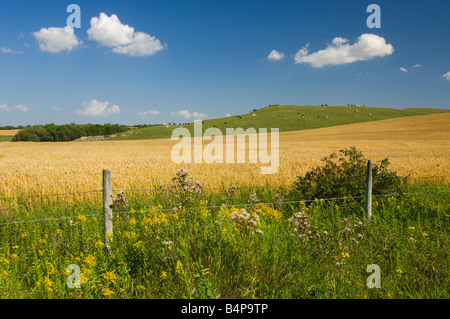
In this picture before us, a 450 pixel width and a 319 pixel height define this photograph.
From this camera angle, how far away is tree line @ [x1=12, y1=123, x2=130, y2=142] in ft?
294

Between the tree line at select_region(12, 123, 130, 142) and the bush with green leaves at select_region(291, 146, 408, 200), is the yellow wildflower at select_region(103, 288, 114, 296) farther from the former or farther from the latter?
the tree line at select_region(12, 123, 130, 142)

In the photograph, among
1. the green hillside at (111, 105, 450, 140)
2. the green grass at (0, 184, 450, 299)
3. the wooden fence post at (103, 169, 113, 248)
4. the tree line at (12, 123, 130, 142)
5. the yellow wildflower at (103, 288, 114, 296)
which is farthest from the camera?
the tree line at (12, 123, 130, 142)

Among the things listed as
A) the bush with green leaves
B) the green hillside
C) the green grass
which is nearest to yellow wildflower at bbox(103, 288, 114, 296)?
the green grass

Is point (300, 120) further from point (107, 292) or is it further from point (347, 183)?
point (107, 292)

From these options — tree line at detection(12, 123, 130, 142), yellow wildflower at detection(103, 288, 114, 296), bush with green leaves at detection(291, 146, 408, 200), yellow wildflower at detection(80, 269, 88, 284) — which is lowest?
yellow wildflower at detection(103, 288, 114, 296)

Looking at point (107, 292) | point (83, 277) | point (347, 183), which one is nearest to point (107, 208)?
point (83, 277)

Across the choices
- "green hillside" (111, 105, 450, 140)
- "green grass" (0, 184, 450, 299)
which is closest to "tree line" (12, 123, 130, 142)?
"green hillside" (111, 105, 450, 140)

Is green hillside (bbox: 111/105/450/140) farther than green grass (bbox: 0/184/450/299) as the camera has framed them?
Yes

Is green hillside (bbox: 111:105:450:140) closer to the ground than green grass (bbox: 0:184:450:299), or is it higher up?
higher up

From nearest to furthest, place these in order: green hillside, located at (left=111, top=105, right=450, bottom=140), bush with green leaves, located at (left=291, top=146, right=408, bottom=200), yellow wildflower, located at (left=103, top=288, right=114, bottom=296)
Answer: yellow wildflower, located at (left=103, top=288, right=114, bottom=296)
bush with green leaves, located at (left=291, top=146, right=408, bottom=200)
green hillside, located at (left=111, top=105, right=450, bottom=140)

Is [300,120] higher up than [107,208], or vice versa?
[300,120]

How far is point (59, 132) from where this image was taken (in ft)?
307

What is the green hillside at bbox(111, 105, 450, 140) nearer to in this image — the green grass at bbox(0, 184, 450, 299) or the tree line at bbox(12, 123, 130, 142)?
the tree line at bbox(12, 123, 130, 142)
